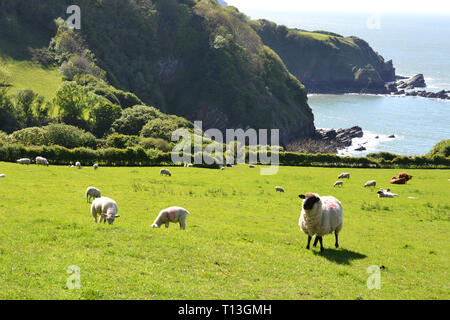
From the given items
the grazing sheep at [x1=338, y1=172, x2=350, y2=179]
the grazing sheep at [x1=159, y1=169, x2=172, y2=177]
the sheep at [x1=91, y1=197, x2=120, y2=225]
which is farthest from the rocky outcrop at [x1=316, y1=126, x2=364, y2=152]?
the sheep at [x1=91, y1=197, x2=120, y2=225]

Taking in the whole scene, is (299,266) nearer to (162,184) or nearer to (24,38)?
(162,184)

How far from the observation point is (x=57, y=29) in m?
144

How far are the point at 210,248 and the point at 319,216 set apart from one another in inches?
213

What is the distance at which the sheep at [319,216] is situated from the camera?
21.1m

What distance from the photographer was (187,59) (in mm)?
171125

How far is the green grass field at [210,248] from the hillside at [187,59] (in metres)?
111

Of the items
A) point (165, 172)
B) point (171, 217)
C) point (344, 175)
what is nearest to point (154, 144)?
point (165, 172)

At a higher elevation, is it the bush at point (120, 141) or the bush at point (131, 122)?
the bush at point (131, 122)

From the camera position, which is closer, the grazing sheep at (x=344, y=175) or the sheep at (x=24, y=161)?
the sheep at (x=24, y=161)

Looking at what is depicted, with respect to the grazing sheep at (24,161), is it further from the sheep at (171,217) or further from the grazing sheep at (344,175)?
the grazing sheep at (344,175)

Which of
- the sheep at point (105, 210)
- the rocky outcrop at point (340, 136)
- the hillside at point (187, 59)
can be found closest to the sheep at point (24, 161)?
the sheep at point (105, 210)

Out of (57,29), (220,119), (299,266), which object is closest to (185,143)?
(299,266)

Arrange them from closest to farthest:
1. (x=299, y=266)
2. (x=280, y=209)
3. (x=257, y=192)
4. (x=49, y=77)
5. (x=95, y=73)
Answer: (x=299, y=266) < (x=280, y=209) < (x=257, y=192) < (x=49, y=77) < (x=95, y=73)

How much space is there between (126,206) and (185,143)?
141 feet
